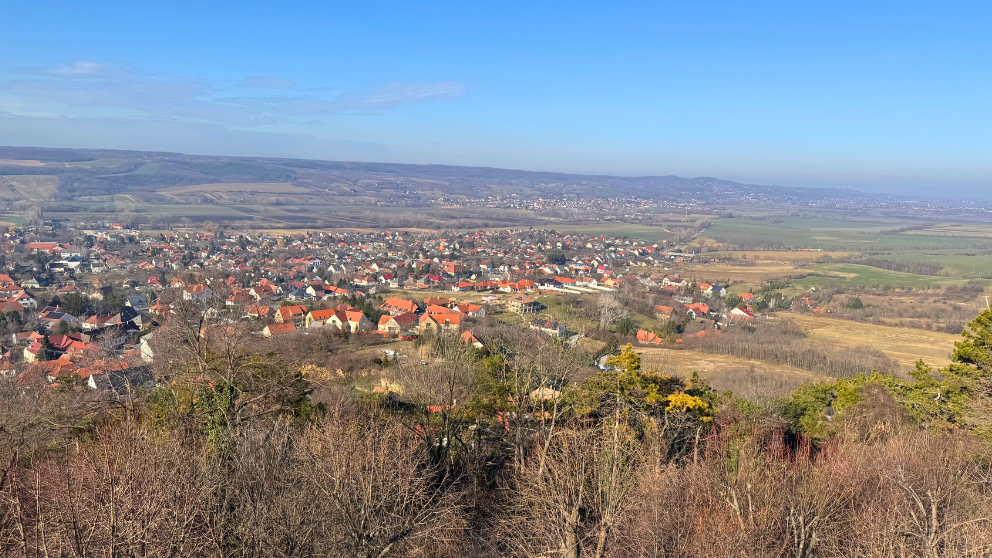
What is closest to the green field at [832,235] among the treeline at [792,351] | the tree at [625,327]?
the treeline at [792,351]

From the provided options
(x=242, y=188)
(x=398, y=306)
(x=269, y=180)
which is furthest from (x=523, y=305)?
(x=269, y=180)

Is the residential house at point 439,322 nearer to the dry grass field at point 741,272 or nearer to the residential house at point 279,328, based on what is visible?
the residential house at point 279,328

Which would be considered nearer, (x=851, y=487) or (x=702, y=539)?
(x=702, y=539)

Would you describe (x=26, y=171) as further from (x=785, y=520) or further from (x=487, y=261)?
(x=785, y=520)

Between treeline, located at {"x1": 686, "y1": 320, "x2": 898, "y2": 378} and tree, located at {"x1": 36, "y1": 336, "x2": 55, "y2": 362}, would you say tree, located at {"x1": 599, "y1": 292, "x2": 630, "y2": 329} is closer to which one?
treeline, located at {"x1": 686, "y1": 320, "x2": 898, "y2": 378}

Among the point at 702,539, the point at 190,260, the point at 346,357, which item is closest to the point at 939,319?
the point at 346,357

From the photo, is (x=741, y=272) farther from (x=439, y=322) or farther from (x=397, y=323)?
(x=397, y=323)

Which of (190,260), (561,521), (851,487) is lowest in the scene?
(190,260)
